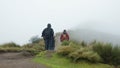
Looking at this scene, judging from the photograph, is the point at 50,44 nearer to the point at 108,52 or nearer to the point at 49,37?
the point at 49,37

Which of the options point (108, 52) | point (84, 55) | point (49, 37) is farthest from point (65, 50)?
point (49, 37)

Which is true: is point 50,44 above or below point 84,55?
above

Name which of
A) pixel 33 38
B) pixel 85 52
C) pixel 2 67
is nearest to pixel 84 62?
pixel 85 52

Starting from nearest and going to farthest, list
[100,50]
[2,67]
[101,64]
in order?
1. [2,67]
2. [101,64]
3. [100,50]

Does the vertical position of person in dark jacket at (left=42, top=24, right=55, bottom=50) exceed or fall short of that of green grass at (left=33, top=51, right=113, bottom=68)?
it exceeds it

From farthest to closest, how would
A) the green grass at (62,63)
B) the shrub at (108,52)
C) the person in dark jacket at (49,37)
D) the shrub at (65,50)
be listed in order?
the person in dark jacket at (49,37), the shrub at (65,50), the shrub at (108,52), the green grass at (62,63)

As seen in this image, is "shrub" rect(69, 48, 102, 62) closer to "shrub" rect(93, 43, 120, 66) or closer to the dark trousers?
"shrub" rect(93, 43, 120, 66)

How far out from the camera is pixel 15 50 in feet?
91.5

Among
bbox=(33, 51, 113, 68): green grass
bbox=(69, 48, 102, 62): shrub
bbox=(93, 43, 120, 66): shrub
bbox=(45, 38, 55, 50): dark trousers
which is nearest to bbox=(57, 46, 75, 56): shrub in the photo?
bbox=(33, 51, 113, 68): green grass

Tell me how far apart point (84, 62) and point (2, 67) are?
3.78 m

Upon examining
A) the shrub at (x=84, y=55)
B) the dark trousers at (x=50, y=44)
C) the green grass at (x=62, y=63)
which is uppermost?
the dark trousers at (x=50, y=44)

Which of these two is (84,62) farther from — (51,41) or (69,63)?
(51,41)

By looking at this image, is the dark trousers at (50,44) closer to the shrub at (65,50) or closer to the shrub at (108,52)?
the shrub at (65,50)

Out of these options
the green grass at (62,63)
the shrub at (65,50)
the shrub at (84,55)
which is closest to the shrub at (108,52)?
the shrub at (84,55)
